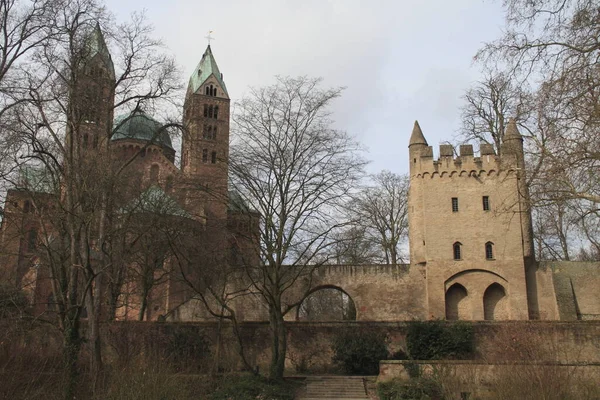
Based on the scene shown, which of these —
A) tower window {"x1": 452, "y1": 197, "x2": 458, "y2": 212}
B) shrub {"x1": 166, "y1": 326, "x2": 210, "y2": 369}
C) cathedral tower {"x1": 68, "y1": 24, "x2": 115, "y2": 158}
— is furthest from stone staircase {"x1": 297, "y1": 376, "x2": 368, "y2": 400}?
tower window {"x1": 452, "y1": 197, "x2": 458, "y2": 212}

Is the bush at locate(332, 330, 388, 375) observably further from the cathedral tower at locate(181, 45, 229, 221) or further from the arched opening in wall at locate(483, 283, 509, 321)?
the arched opening in wall at locate(483, 283, 509, 321)

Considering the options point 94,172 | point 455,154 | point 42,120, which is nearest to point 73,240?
point 94,172

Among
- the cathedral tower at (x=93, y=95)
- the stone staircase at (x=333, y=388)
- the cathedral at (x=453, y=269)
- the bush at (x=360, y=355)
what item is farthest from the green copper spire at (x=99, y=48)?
the bush at (x=360, y=355)

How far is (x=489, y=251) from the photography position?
3241cm

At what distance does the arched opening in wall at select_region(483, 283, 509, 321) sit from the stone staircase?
12.0m

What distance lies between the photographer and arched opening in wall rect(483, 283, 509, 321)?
104ft

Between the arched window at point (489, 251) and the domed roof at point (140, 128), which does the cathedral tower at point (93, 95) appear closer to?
the domed roof at point (140, 128)


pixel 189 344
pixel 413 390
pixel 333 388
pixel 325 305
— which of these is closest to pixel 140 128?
pixel 189 344

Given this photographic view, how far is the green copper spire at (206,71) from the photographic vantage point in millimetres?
51009

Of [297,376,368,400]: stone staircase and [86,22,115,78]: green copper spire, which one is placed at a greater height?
[86,22,115,78]: green copper spire

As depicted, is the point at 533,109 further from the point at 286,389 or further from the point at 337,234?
the point at 286,389

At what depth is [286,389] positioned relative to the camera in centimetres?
2014

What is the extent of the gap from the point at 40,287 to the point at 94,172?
1876 cm

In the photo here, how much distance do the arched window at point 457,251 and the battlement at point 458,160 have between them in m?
4.14
